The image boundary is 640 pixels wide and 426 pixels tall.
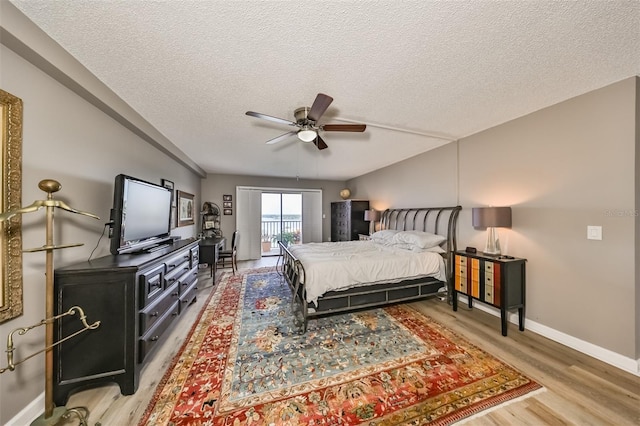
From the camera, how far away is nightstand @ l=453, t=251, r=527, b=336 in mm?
2480

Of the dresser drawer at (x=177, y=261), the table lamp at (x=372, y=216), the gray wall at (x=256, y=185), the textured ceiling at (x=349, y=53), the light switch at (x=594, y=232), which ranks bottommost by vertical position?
the dresser drawer at (x=177, y=261)

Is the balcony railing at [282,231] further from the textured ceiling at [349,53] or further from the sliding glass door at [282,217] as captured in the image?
the textured ceiling at [349,53]

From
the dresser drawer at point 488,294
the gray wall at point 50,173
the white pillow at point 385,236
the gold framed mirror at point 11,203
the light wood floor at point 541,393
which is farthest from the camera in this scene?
the white pillow at point 385,236

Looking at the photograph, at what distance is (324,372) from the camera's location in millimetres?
1910

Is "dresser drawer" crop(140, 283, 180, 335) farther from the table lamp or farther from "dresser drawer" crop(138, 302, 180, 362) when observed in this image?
the table lamp

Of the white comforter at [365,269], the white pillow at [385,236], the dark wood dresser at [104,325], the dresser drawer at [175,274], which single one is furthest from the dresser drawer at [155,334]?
the white pillow at [385,236]

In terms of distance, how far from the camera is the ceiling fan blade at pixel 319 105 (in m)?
1.83

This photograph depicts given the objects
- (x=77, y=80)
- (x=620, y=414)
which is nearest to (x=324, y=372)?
(x=620, y=414)

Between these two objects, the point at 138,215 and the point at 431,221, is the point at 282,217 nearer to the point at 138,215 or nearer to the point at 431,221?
the point at 431,221

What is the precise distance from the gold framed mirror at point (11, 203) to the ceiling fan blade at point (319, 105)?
1.95m

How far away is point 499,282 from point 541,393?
110 cm

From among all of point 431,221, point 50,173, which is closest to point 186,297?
point 50,173

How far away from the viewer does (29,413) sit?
1.41m

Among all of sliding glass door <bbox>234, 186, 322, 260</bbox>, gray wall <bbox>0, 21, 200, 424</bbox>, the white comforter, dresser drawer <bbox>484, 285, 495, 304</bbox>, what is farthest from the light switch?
sliding glass door <bbox>234, 186, 322, 260</bbox>
